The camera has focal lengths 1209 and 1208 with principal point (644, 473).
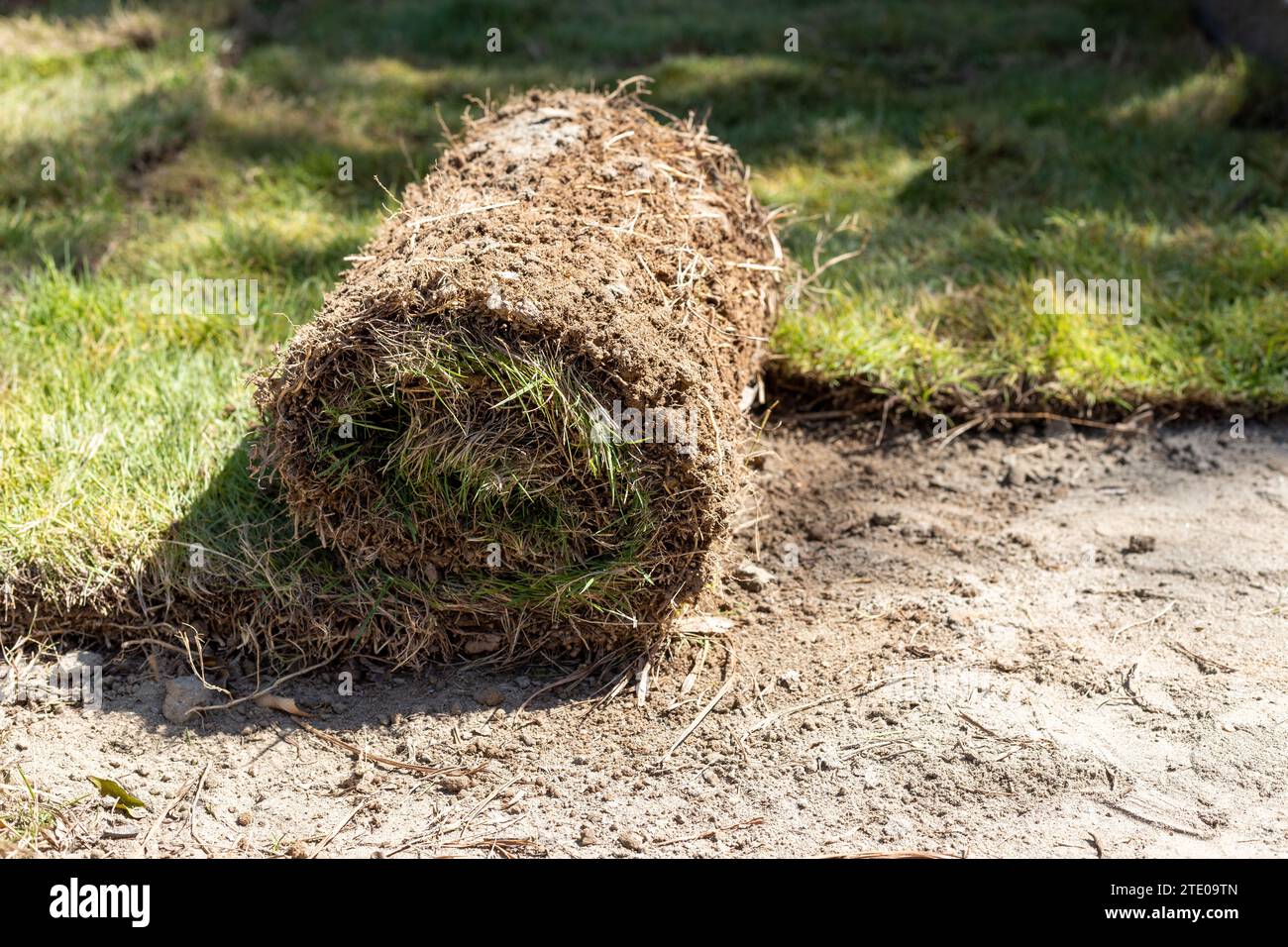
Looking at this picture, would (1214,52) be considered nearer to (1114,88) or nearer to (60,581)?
(1114,88)

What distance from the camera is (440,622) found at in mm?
3324

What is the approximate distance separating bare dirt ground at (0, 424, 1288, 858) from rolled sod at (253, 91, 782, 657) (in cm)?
27

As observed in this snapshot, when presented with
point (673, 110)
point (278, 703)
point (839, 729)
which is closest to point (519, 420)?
point (278, 703)

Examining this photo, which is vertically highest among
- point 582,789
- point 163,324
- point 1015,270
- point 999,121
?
point 999,121

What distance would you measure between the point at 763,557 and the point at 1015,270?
198cm

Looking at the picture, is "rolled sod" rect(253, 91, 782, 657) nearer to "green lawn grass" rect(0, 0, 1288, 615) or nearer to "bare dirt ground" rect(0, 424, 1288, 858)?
"bare dirt ground" rect(0, 424, 1288, 858)

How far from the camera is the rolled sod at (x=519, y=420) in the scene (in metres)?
2.99

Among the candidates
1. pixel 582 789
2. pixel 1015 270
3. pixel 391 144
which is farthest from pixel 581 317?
pixel 391 144

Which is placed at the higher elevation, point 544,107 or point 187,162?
point 544,107

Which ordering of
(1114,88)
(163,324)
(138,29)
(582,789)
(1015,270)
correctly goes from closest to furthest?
(582,789) < (163,324) < (1015,270) < (1114,88) < (138,29)

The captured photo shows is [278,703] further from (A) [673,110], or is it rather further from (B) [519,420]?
(A) [673,110]

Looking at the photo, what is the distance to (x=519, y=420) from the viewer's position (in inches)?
120

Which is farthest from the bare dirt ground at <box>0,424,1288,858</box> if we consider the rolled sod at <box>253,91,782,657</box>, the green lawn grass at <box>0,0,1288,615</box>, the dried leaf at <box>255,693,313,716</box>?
the green lawn grass at <box>0,0,1288,615</box>

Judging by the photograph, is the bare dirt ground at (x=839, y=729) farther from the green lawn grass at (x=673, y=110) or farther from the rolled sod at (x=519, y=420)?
the green lawn grass at (x=673, y=110)
